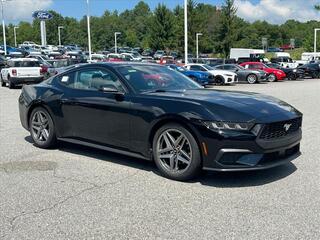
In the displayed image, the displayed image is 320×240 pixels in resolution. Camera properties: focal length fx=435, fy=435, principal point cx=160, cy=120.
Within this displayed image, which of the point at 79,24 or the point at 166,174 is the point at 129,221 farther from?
the point at 79,24

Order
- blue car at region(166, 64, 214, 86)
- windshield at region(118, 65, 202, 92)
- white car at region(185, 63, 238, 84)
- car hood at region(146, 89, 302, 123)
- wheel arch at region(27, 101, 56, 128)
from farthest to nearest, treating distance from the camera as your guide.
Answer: white car at region(185, 63, 238, 84) → blue car at region(166, 64, 214, 86) → wheel arch at region(27, 101, 56, 128) → windshield at region(118, 65, 202, 92) → car hood at region(146, 89, 302, 123)

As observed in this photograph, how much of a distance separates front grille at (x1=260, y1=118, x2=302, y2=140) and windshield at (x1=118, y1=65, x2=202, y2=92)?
1.63 meters

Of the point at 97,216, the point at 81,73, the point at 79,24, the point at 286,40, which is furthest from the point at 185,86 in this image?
the point at 286,40

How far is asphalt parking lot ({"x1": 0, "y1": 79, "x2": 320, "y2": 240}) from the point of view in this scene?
3906 millimetres

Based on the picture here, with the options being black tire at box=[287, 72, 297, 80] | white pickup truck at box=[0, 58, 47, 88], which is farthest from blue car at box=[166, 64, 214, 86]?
black tire at box=[287, 72, 297, 80]

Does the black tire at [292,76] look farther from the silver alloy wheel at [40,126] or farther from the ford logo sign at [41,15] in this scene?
the ford logo sign at [41,15]

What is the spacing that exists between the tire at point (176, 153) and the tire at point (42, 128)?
2.23 metres

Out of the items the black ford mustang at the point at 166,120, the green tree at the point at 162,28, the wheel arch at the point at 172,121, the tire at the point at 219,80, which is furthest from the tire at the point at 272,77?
the wheel arch at the point at 172,121

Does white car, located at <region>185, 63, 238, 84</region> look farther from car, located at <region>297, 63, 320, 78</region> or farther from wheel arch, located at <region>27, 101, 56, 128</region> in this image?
wheel arch, located at <region>27, 101, 56, 128</region>

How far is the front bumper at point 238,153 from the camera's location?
16.1 ft

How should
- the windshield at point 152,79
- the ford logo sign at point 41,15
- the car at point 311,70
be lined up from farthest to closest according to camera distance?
the ford logo sign at point 41,15 < the car at point 311,70 < the windshield at point 152,79

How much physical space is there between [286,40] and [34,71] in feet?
484

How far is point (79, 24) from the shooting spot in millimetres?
136125

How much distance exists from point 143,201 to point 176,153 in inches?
35.9
